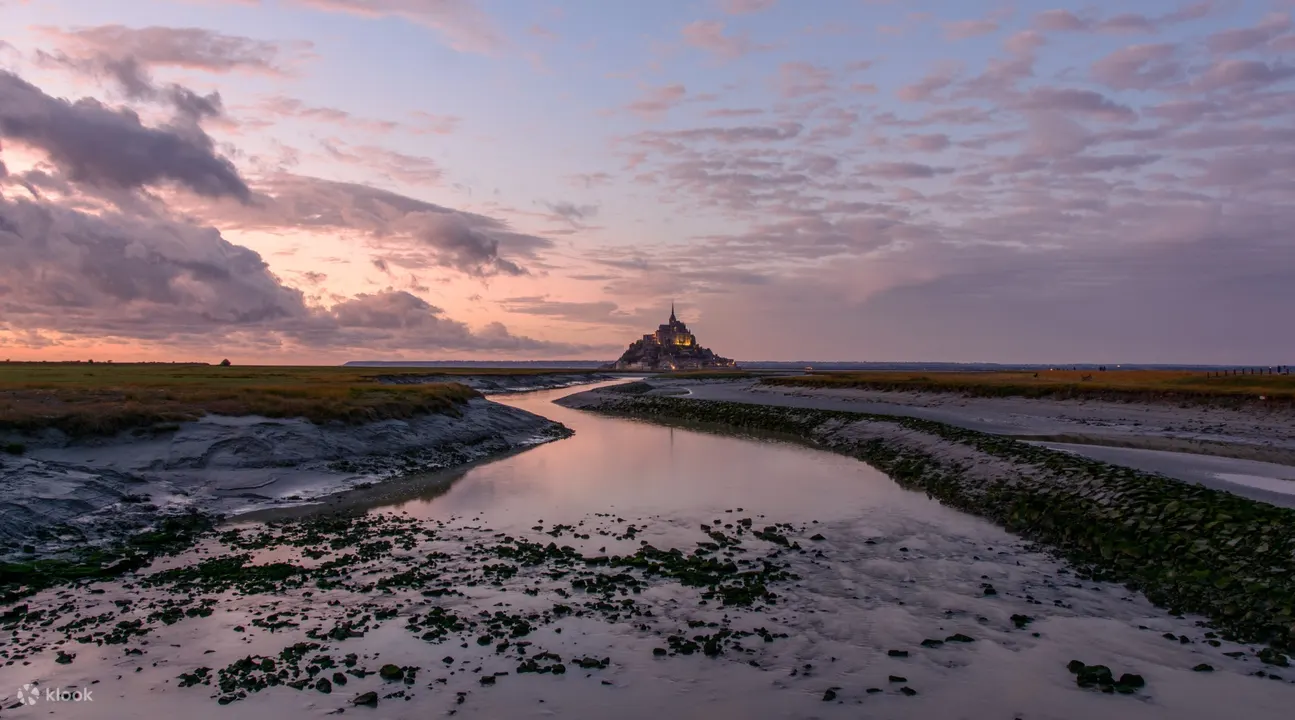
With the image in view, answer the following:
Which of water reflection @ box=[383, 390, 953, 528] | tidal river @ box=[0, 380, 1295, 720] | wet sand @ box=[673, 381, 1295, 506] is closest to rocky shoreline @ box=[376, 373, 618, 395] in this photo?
water reflection @ box=[383, 390, 953, 528]

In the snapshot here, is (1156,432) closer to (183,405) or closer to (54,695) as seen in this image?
(54,695)

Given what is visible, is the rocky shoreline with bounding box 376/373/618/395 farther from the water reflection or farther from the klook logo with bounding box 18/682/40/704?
the klook logo with bounding box 18/682/40/704

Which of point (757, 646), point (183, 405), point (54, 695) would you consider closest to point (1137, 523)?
point (757, 646)

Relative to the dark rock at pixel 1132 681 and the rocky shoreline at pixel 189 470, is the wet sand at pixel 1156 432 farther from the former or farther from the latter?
the rocky shoreline at pixel 189 470

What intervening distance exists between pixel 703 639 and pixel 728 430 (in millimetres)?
47710

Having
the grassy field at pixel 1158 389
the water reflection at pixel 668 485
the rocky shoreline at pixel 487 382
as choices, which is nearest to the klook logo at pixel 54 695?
the water reflection at pixel 668 485

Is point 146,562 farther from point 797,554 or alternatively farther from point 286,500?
point 797,554

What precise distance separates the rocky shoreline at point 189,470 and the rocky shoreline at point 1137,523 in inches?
1042

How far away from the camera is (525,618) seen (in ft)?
49.7

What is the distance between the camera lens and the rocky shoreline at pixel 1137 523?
15.4 m

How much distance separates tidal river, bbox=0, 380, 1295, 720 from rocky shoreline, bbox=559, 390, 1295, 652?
97 centimetres

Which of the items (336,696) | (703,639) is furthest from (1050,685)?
(336,696)

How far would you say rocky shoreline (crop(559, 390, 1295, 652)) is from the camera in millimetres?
15445

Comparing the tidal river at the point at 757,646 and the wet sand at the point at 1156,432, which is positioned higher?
the wet sand at the point at 1156,432
